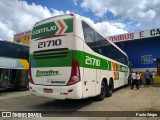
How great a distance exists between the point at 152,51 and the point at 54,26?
2171 centimetres

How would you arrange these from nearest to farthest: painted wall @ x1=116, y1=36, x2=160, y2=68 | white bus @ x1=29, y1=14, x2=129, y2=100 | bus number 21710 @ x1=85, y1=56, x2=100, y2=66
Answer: white bus @ x1=29, y1=14, x2=129, y2=100 → bus number 21710 @ x1=85, y1=56, x2=100, y2=66 → painted wall @ x1=116, y1=36, x2=160, y2=68

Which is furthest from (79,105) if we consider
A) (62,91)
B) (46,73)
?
(46,73)

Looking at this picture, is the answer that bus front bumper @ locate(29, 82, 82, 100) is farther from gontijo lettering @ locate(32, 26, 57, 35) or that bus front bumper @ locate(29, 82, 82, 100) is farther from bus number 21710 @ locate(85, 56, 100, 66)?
gontijo lettering @ locate(32, 26, 57, 35)

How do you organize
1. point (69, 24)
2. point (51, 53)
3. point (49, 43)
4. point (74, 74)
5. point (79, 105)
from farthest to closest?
point (79, 105) < point (49, 43) < point (51, 53) < point (69, 24) < point (74, 74)

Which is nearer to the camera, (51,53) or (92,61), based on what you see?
(51,53)

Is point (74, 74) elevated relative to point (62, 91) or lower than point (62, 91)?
elevated

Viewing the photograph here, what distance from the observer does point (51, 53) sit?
887 cm

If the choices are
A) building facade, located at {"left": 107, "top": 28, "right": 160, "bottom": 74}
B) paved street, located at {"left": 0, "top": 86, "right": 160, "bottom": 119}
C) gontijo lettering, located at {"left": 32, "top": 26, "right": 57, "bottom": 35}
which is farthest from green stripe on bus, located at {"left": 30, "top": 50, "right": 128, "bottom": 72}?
building facade, located at {"left": 107, "top": 28, "right": 160, "bottom": 74}

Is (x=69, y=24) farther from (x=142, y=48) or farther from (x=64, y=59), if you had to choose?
(x=142, y=48)

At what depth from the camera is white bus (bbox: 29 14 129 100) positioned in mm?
8289

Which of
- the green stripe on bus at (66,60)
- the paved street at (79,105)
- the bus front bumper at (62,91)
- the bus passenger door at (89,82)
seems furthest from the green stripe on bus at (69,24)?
the paved street at (79,105)

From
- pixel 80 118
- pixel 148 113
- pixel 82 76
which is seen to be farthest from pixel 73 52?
pixel 148 113

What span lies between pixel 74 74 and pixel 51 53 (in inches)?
55.8

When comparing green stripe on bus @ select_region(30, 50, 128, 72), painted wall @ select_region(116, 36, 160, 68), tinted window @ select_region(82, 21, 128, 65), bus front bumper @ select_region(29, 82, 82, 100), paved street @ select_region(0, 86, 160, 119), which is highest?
painted wall @ select_region(116, 36, 160, 68)
